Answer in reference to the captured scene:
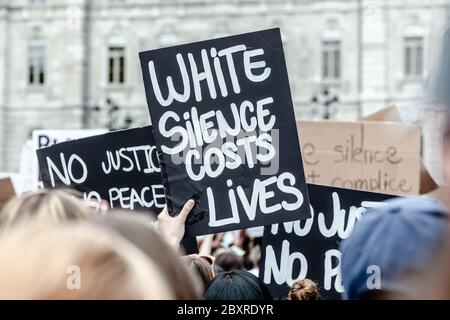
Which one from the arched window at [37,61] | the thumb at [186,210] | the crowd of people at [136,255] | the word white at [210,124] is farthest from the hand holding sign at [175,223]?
the arched window at [37,61]

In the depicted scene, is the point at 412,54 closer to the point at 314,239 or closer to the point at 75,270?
the point at 314,239

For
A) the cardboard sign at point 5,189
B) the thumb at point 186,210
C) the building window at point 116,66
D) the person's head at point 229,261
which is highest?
the building window at point 116,66

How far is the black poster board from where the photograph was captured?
14.5ft

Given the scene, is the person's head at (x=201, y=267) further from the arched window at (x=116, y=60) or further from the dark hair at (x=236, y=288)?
the arched window at (x=116, y=60)

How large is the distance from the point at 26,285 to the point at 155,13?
88.6ft

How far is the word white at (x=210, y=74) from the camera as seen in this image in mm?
3840

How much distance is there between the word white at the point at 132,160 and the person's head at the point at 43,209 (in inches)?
107

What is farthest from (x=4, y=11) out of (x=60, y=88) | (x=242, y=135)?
(x=242, y=135)

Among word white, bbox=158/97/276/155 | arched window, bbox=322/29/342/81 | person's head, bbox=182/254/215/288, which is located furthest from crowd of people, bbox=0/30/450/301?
arched window, bbox=322/29/342/81

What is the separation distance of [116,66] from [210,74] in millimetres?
24146

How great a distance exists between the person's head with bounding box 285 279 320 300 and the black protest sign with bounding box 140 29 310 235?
0.95ft

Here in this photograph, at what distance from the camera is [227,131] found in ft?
12.6

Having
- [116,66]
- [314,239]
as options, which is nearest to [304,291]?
[314,239]

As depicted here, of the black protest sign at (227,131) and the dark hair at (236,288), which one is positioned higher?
the black protest sign at (227,131)
